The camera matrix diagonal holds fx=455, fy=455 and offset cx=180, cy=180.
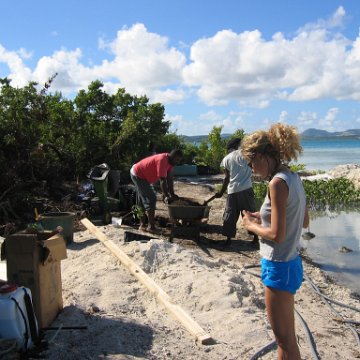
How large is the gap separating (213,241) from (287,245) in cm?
533

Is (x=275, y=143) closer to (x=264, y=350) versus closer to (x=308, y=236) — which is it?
(x=264, y=350)

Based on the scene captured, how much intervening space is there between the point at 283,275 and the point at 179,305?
217cm

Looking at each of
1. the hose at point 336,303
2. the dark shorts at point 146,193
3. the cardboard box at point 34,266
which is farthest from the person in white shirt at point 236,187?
the cardboard box at point 34,266

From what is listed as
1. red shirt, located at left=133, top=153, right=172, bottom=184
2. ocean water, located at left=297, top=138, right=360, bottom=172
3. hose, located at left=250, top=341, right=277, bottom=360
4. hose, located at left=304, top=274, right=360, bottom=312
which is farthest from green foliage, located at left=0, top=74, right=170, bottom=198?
hose, located at left=250, top=341, right=277, bottom=360

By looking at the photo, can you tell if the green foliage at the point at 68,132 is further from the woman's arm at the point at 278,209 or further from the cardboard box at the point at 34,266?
the woman's arm at the point at 278,209

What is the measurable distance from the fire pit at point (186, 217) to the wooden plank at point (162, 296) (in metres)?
1.55

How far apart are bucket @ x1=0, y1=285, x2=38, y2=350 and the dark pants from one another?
467cm

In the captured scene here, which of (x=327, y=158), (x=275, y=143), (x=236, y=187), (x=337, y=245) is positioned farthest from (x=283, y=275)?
(x=327, y=158)

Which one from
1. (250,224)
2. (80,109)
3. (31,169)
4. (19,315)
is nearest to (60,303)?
(19,315)

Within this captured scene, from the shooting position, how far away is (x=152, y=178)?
27.5ft

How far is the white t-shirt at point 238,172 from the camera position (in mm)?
7599

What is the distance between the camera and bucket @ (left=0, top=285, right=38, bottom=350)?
336cm

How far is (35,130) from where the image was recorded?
10.5m

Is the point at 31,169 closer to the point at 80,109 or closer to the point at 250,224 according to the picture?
the point at 80,109
